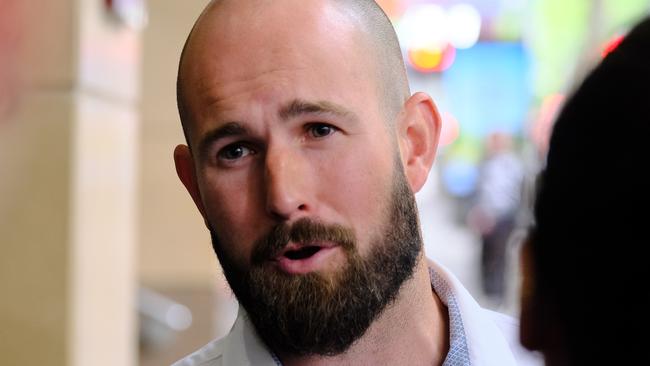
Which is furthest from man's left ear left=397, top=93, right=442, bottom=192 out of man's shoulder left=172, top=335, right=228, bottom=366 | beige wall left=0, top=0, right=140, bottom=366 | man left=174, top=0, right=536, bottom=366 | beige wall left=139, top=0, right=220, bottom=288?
beige wall left=139, top=0, right=220, bottom=288

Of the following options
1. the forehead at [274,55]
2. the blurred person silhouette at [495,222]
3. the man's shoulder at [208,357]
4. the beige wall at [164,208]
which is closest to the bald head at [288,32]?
the forehead at [274,55]

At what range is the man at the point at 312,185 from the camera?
1.46 meters

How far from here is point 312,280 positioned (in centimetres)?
144

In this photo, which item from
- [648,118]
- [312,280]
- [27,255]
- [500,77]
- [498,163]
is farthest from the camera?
[500,77]

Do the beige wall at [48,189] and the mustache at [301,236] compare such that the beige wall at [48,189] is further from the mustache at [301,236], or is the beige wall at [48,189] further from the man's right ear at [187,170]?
the mustache at [301,236]

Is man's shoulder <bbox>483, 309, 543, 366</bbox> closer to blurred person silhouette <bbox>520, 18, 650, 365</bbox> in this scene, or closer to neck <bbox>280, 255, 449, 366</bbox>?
neck <bbox>280, 255, 449, 366</bbox>

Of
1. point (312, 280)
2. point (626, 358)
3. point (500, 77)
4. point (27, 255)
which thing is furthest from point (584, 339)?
point (500, 77)

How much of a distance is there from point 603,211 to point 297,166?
61cm

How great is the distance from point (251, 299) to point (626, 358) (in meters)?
0.69

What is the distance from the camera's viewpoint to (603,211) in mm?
918

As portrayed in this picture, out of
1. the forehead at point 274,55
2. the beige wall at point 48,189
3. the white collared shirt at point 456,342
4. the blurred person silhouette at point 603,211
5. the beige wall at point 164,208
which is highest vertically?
the blurred person silhouette at point 603,211

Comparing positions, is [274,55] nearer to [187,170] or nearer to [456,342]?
[187,170]

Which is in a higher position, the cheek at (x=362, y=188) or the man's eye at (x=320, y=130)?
the man's eye at (x=320, y=130)

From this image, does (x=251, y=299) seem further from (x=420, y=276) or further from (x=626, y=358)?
(x=626, y=358)
